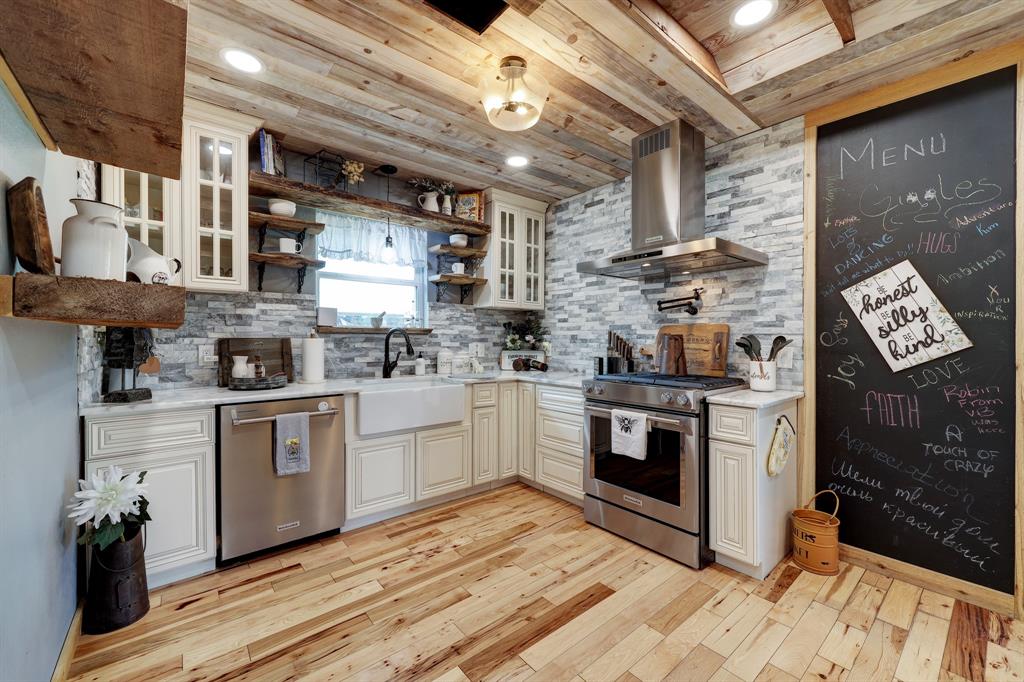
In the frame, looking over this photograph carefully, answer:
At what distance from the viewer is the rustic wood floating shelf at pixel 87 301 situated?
864mm

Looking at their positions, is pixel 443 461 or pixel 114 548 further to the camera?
pixel 443 461

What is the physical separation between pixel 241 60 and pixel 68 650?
8.06 ft

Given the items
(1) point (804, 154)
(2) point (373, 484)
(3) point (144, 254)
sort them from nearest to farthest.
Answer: (3) point (144, 254)
(1) point (804, 154)
(2) point (373, 484)

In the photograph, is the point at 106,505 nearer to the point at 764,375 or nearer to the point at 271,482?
the point at 271,482

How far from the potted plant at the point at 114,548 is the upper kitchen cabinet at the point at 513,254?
261cm

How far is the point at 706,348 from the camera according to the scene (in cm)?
287

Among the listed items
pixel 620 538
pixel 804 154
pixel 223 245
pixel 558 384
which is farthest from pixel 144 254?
pixel 804 154

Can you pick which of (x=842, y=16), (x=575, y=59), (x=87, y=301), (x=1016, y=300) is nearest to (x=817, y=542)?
(x=1016, y=300)

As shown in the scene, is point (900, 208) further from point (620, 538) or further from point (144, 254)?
point (144, 254)

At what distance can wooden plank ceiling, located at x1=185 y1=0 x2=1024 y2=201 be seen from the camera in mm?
1760

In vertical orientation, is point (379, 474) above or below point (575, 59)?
below

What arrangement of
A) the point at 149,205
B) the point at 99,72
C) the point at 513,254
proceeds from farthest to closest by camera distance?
the point at 513,254 < the point at 149,205 < the point at 99,72

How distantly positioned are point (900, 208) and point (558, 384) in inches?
83.0

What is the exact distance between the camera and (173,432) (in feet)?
6.91
